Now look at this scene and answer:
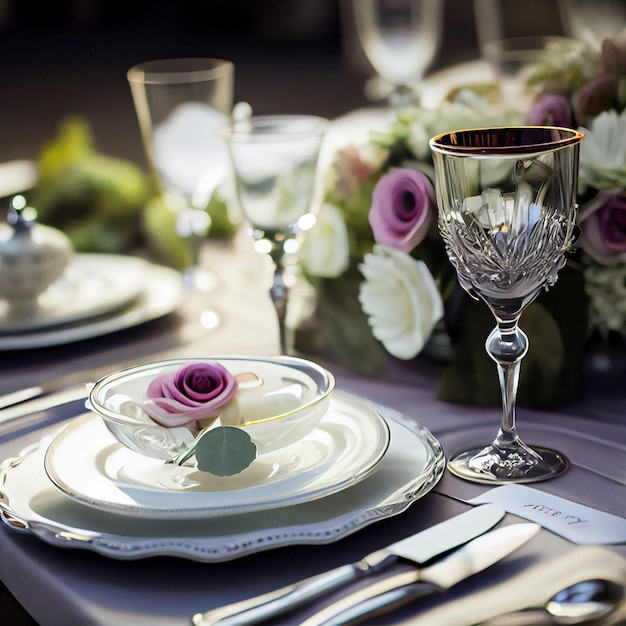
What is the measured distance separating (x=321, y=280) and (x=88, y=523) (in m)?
0.41

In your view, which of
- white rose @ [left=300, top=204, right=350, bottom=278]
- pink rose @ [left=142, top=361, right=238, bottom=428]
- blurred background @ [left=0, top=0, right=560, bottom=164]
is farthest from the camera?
blurred background @ [left=0, top=0, right=560, bottom=164]

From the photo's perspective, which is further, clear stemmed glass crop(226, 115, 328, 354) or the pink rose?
clear stemmed glass crop(226, 115, 328, 354)

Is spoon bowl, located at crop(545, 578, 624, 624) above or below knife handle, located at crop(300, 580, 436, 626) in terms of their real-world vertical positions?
below

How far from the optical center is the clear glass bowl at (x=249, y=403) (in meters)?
0.57

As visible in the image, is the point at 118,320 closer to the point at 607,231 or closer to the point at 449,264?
the point at 449,264

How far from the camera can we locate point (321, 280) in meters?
0.89

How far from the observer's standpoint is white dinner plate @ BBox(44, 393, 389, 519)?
0.53 metres

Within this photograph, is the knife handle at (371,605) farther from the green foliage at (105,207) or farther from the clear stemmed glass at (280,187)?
the green foliage at (105,207)

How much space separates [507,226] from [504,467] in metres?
0.16

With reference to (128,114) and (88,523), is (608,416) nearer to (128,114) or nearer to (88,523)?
(88,523)

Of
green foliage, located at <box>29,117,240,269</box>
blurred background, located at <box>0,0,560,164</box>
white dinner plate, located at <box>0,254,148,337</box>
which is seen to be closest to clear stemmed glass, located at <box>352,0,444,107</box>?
green foliage, located at <box>29,117,240,269</box>

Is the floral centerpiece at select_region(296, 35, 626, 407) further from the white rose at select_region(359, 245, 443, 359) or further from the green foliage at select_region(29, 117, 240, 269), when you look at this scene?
the green foliage at select_region(29, 117, 240, 269)

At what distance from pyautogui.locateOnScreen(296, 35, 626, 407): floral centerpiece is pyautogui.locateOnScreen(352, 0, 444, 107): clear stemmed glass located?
2.10 ft

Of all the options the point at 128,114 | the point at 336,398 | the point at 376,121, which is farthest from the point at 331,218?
the point at 128,114
